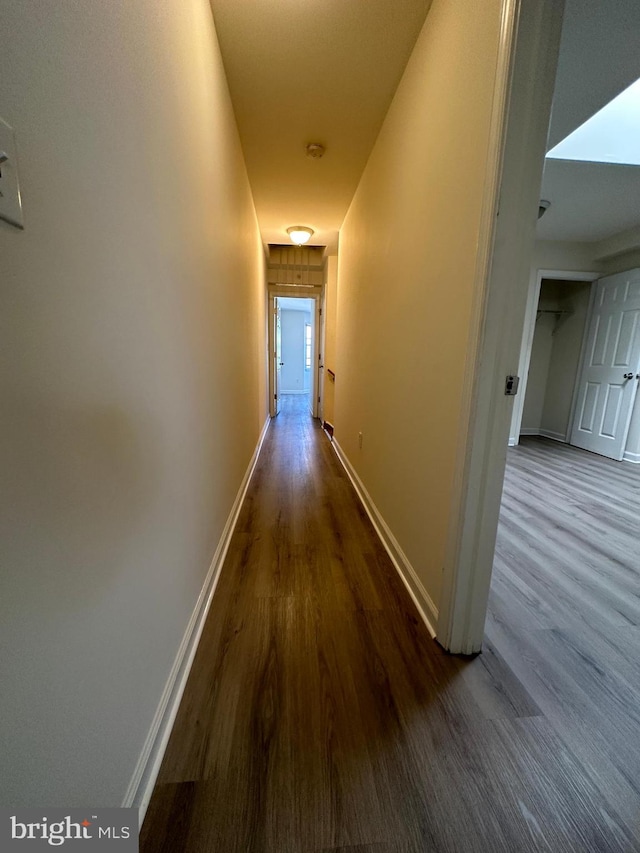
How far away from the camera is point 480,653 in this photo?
114cm

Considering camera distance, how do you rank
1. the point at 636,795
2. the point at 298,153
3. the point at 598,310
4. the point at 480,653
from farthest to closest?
the point at 598,310 → the point at 298,153 → the point at 480,653 → the point at 636,795

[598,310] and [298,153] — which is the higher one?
[298,153]

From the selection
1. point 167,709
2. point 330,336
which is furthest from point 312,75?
point 330,336

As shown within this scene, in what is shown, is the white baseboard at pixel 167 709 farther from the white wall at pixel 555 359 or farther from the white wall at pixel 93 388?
the white wall at pixel 555 359

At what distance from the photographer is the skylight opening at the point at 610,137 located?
1888 mm

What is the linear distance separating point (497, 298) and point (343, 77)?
1.67m

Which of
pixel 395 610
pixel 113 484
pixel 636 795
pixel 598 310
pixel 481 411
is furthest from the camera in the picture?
pixel 598 310

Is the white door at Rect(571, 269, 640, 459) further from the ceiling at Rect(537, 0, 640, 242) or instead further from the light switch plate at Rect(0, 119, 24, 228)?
the light switch plate at Rect(0, 119, 24, 228)

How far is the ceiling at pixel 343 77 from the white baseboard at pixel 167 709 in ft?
8.05

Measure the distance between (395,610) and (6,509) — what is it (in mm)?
1380

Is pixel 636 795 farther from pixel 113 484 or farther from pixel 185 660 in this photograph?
pixel 113 484

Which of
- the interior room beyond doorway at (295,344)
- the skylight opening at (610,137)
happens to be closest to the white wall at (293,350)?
the interior room beyond doorway at (295,344)

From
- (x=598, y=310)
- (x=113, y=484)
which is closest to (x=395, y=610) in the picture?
(x=113, y=484)

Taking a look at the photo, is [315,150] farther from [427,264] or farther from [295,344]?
[295,344]
